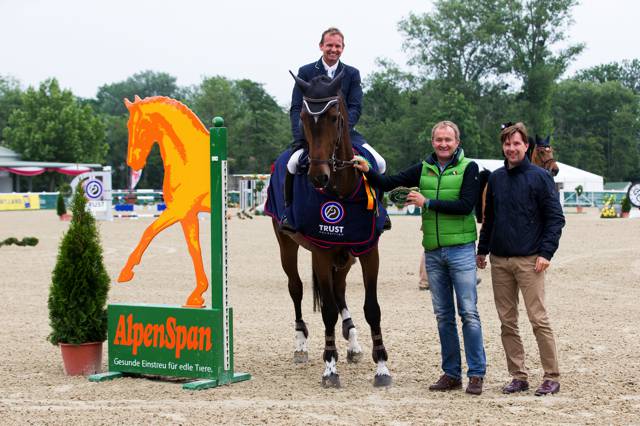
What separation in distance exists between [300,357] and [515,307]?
89.6 inches

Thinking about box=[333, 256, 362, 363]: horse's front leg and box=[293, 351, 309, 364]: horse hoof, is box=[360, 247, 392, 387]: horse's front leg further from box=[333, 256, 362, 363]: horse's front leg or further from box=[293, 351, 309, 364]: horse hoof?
box=[293, 351, 309, 364]: horse hoof

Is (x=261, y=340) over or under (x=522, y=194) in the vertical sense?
under

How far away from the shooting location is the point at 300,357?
25.1 ft

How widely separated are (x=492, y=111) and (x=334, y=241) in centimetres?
6271

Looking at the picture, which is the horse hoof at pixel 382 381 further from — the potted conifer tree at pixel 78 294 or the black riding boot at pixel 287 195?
the potted conifer tree at pixel 78 294

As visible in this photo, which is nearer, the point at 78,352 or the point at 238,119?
the point at 78,352

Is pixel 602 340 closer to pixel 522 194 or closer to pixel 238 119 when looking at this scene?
pixel 522 194

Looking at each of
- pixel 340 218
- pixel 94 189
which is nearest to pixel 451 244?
pixel 340 218

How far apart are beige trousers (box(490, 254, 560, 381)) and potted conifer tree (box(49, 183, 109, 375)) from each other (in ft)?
11.4

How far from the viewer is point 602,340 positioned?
329 inches

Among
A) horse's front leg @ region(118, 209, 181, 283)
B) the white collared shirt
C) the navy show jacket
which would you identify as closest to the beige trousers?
the navy show jacket

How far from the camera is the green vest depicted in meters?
6.16

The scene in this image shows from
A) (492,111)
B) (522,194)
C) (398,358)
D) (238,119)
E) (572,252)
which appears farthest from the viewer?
(238,119)

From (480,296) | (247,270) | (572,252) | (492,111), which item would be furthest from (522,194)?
(492,111)
